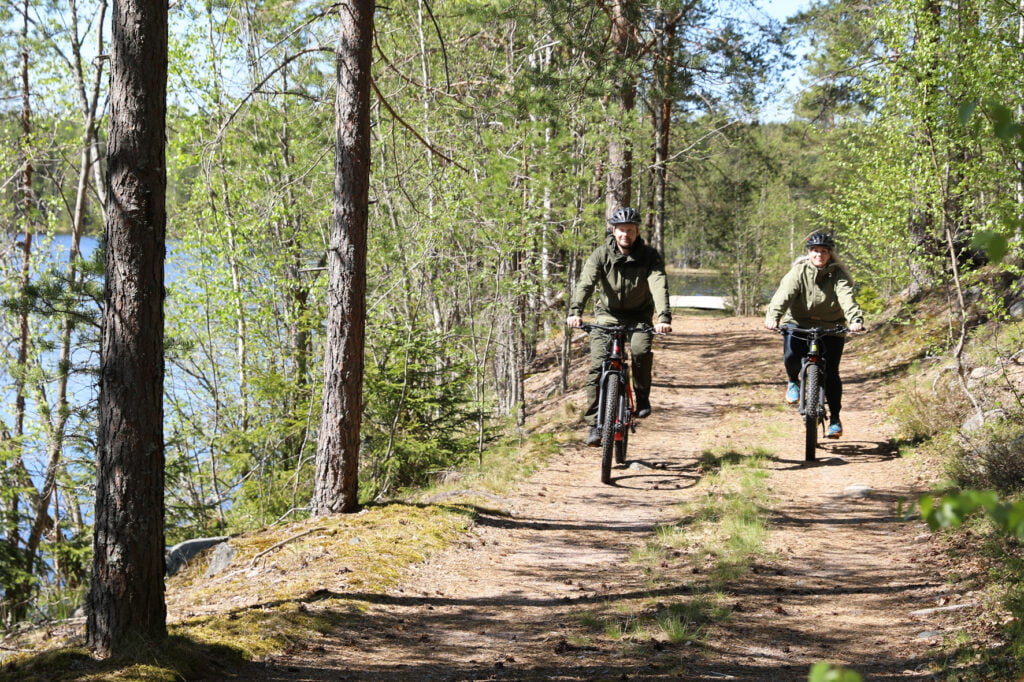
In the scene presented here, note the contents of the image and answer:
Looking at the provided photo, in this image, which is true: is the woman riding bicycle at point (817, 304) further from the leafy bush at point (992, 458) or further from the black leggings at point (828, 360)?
the leafy bush at point (992, 458)

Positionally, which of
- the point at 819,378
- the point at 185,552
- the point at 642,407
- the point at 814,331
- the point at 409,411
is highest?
the point at 814,331

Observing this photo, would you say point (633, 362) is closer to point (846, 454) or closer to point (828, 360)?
point (828, 360)

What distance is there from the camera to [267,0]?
12539 millimetres

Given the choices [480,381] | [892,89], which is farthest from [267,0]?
[892,89]

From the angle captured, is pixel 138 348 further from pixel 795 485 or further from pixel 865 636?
pixel 795 485

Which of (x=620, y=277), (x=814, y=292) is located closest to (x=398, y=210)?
(x=620, y=277)

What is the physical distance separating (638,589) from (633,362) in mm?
3316

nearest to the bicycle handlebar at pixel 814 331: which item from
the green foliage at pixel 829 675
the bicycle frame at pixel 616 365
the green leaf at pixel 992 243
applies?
the bicycle frame at pixel 616 365

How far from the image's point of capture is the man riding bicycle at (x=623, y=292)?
793cm

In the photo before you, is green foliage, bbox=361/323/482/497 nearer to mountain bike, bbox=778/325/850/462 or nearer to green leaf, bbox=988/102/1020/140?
mountain bike, bbox=778/325/850/462

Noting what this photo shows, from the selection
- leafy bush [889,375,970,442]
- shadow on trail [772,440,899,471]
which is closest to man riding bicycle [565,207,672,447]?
shadow on trail [772,440,899,471]

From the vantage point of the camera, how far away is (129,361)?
4.00 metres

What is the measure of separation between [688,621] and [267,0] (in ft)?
37.4

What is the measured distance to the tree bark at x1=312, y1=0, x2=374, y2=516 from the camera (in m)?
6.58
